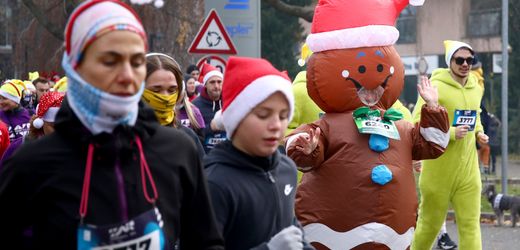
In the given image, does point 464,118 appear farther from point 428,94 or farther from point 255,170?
point 255,170

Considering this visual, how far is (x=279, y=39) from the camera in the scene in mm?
35625

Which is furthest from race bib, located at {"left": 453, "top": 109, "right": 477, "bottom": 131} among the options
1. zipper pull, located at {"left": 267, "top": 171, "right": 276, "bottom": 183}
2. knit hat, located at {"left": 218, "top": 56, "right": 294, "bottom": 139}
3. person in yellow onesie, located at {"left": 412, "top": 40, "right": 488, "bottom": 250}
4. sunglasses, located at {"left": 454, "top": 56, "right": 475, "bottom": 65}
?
zipper pull, located at {"left": 267, "top": 171, "right": 276, "bottom": 183}

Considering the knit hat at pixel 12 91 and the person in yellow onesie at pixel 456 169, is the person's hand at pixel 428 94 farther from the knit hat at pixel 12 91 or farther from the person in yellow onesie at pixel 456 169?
the knit hat at pixel 12 91

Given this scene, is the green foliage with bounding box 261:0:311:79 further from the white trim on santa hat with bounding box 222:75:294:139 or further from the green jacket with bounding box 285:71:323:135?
the white trim on santa hat with bounding box 222:75:294:139

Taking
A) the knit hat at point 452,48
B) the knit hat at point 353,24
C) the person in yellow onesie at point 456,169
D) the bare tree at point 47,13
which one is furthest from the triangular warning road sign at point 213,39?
the bare tree at point 47,13

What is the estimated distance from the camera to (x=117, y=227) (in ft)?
12.1

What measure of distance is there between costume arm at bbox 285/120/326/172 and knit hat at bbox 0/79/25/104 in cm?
659

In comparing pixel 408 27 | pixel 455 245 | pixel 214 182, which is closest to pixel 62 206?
pixel 214 182

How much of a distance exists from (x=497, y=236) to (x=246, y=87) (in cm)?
989

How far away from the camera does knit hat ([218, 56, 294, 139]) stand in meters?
4.86

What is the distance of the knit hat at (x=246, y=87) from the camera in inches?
191

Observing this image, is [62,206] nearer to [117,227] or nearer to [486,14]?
[117,227]

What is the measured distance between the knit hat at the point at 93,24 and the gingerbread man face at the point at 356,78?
377cm

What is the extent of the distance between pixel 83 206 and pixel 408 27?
4004cm
